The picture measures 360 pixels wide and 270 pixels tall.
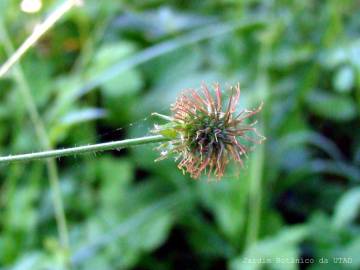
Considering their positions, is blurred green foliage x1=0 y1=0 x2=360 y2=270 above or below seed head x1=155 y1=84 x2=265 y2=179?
above

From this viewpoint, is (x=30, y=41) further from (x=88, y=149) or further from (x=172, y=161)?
(x=172, y=161)

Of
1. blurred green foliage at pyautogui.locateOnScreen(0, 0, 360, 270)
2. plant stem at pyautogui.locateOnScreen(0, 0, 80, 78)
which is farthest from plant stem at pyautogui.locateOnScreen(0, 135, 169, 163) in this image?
blurred green foliage at pyautogui.locateOnScreen(0, 0, 360, 270)

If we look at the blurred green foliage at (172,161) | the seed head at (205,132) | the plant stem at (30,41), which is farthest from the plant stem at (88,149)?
the blurred green foliage at (172,161)

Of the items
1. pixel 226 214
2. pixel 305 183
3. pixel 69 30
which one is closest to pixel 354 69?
pixel 305 183

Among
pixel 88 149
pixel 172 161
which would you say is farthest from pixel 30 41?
pixel 172 161

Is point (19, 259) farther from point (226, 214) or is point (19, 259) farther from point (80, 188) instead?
point (226, 214)

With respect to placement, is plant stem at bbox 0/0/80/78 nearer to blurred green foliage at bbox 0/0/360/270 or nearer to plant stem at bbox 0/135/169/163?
plant stem at bbox 0/135/169/163
